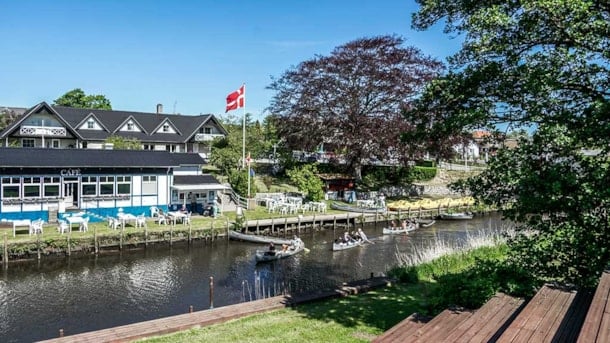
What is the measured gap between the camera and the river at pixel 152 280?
17.3 m

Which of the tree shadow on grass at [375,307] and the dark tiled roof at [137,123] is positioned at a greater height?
the dark tiled roof at [137,123]

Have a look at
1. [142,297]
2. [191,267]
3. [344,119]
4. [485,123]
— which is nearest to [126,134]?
[344,119]

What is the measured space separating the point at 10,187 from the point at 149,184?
847 cm

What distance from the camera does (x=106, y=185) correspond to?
105 ft

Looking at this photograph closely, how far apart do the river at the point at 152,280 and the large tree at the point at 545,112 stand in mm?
13073

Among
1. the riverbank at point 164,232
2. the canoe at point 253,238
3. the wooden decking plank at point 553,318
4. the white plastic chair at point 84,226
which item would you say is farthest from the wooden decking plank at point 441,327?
the white plastic chair at point 84,226

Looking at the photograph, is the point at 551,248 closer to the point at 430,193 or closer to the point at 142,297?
the point at 142,297

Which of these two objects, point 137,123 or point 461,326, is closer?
point 461,326

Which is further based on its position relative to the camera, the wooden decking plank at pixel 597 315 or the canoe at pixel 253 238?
the canoe at pixel 253 238

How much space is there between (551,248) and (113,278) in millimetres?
19293

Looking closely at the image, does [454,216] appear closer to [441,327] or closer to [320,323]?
[320,323]

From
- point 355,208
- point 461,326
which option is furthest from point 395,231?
point 461,326

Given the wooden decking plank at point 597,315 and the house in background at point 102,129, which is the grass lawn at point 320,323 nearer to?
the wooden decking plank at point 597,315

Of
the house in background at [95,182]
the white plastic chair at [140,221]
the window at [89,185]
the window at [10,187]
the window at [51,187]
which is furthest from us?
the window at [89,185]
